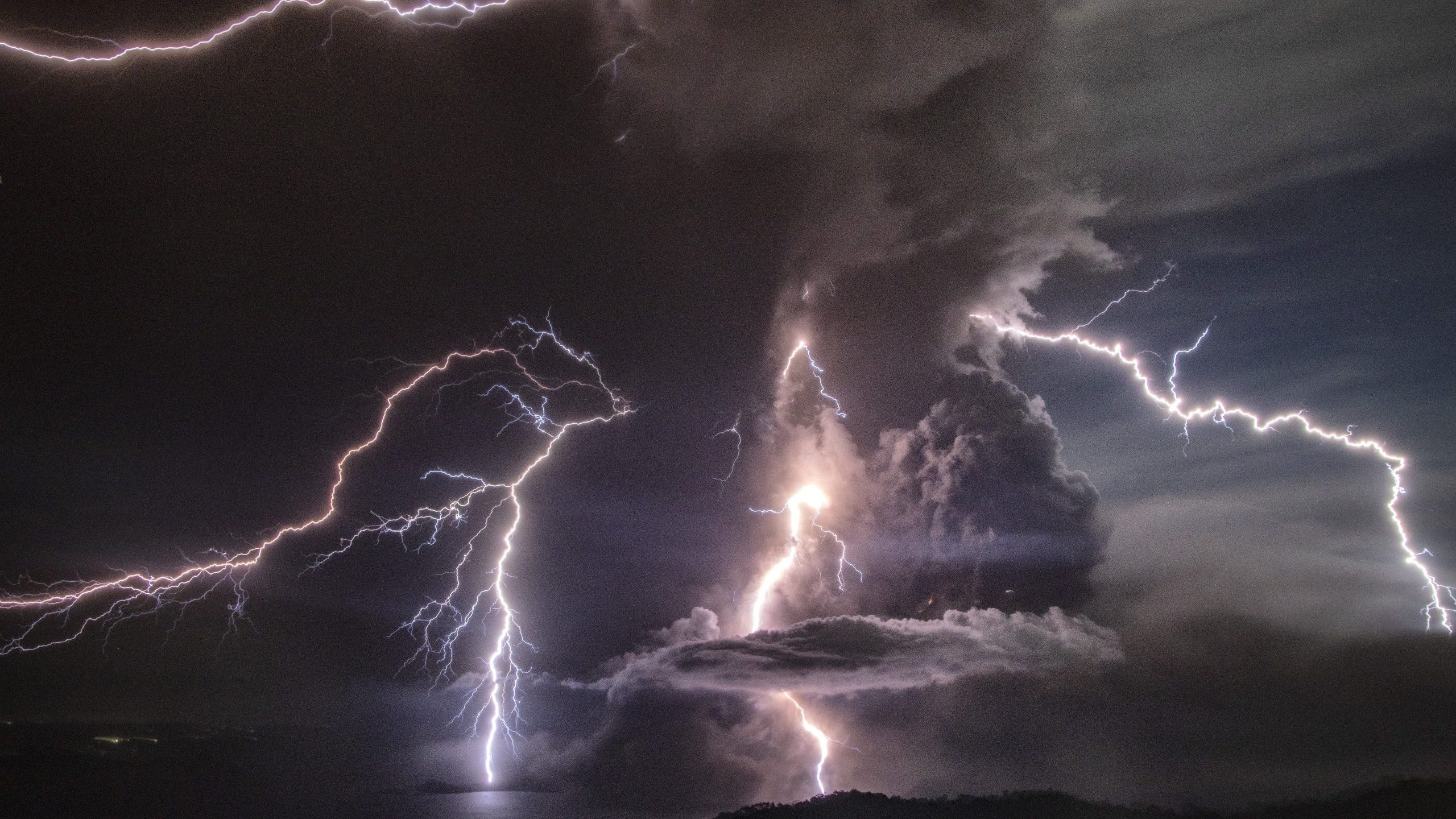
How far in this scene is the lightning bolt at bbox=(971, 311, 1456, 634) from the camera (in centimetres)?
598

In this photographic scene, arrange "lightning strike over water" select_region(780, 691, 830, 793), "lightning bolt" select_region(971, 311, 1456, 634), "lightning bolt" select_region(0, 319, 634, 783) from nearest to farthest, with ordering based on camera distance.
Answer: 1. "lightning bolt" select_region(971, 311, 1456, 634)
2. "lightning bolt" select_region(0, 319, 634, 783)
3. "lightning strike over water" select_region(780, 691, 830, 793)

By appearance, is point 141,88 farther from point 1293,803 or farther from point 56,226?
point 1293,803

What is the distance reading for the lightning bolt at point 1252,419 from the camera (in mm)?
5977

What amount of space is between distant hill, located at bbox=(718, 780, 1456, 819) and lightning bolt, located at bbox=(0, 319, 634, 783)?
3237 mm

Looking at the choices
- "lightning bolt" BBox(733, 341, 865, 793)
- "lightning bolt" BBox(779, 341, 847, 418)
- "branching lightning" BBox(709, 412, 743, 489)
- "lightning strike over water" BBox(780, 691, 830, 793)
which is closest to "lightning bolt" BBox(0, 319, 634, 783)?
"branching lightning" BBox(709, 412, 743, 489)

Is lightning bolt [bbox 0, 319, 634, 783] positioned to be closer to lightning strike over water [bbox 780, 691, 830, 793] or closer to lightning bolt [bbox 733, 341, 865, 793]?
lightning bolt [bbox 733, 341, 865, 793]

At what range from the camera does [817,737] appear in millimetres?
7531

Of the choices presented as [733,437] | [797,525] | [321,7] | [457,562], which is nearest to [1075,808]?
[797,525]

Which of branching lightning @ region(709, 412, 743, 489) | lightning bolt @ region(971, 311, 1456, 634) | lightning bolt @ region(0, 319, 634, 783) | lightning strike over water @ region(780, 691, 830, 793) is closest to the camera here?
lightning bolt @ region(971, 311, 1456, 634)

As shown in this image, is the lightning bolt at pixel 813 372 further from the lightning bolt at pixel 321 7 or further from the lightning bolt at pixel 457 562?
the lightning bolt at pixel 321 7

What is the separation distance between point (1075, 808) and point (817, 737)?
106 inches

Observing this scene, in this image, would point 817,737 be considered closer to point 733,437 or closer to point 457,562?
point 733,437

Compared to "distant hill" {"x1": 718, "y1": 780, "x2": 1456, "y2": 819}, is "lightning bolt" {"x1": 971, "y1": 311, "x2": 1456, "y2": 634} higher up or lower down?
higher up

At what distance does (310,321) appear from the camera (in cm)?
691
